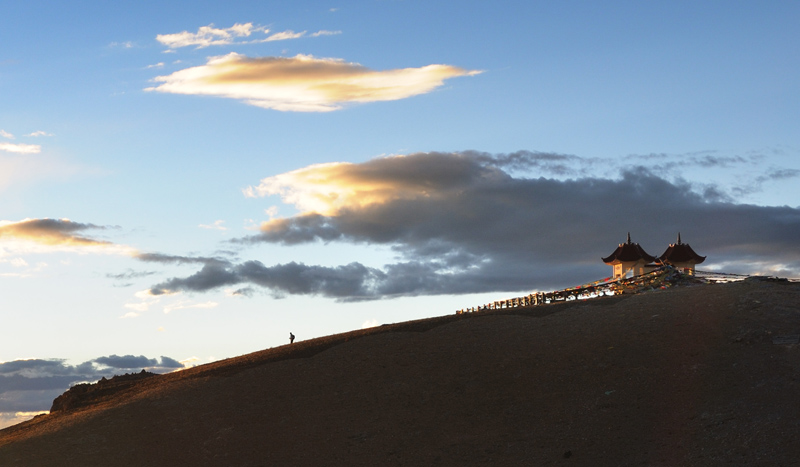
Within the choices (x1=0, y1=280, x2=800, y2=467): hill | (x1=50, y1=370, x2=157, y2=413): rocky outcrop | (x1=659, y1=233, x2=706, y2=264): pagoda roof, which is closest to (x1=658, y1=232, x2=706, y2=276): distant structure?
(x1=659, y1=233, x2=706, y2=264): pagoda roof

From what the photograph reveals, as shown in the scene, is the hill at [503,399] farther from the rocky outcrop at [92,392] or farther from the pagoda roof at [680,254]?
the pagoda roof at [680,254]

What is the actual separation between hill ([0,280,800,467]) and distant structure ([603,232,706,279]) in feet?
50.9

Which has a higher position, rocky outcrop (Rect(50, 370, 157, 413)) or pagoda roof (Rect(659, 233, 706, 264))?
pagoda roof (Rect(659, 233, 706, 264))

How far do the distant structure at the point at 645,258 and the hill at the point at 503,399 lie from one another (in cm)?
1551

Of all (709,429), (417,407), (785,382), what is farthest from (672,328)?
(417,407)

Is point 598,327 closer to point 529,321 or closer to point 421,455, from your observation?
point 529,321

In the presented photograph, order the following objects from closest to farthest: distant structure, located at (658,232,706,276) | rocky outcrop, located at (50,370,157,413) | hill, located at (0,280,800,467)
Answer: hill, located at (0,280,800,467) < rocky outcrop, located at (50,370,157,413) < distant structure, located at (658,232,706,276)

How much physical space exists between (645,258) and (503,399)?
1185 inches

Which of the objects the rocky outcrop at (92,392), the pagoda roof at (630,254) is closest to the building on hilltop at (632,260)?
the pagoda roof at (630,254)

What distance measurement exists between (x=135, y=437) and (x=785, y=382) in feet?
72.6

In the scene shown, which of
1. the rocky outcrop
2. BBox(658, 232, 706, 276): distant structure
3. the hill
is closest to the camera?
the hill

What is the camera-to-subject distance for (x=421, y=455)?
77.6 feet

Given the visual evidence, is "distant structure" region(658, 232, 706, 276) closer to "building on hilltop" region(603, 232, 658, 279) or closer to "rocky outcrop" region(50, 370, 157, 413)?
"building on hilltop" region(603, 232, 658, 279)

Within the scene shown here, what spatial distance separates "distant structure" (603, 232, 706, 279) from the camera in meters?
53.3
